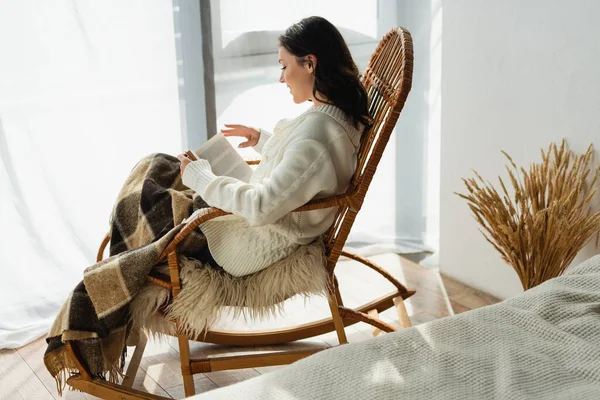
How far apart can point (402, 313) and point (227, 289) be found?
709 millimetres

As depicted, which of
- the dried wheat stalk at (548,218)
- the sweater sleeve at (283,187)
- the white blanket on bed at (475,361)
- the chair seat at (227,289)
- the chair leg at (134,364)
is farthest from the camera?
the dried wheat stalk at (548,218)

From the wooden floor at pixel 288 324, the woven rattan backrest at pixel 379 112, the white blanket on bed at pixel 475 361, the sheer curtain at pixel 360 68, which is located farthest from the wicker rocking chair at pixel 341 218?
the sheer curtain at pixel 360 68

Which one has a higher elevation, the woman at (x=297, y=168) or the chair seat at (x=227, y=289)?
the woman at (x=297, y=168)

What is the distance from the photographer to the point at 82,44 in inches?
106

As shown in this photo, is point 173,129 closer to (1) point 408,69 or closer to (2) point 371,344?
(1) point 408,69

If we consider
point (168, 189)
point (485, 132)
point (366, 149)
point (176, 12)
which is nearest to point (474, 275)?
point (485, 132)

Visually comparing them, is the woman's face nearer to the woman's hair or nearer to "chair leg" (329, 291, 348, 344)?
the woman's hair

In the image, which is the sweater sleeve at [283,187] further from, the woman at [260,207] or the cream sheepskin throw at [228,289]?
the cream sheepskin throw at [228,289]

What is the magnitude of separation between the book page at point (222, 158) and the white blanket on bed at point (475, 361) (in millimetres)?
1016

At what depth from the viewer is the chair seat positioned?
6.56ft

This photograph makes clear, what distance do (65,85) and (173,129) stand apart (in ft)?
1.48

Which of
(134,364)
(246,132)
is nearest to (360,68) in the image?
(246,132)

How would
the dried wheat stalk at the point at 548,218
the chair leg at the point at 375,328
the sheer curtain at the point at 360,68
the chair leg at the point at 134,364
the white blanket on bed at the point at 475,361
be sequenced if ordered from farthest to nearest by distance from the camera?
the sheer curtain at the point at 360,68, the chair leg at the point at 375,328, the dried wheat stalk at the point at 548,218, the chair leg at the point at 134,364, the white blanket on bed at the point at 475,361

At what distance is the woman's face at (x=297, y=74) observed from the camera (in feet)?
6.72
